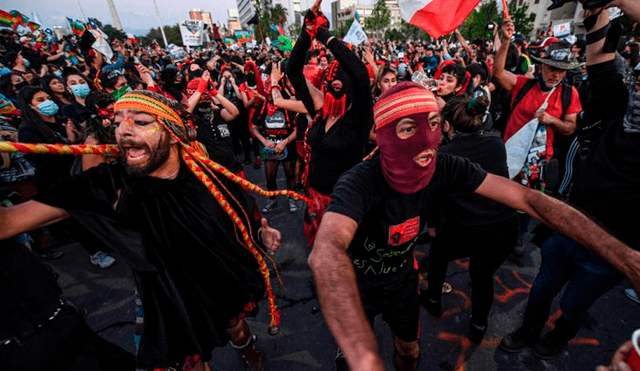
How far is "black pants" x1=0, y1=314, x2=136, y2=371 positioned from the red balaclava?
2255 millimetres

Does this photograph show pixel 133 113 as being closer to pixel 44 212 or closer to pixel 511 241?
pixel 44 212

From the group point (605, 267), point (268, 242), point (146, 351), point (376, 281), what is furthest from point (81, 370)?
point (605, 267)

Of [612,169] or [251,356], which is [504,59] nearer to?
[612,169]

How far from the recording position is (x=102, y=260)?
4387 millimetres

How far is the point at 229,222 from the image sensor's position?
2.19 metres

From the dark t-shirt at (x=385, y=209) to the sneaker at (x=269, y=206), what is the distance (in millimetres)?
3693

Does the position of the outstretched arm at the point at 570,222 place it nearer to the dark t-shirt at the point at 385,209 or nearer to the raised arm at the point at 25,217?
the dark t-shirt at the point at 385,209

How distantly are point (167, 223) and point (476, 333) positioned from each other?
2.89m

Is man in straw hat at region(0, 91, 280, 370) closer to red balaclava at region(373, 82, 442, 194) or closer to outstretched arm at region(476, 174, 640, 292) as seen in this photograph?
red balaclava at region(373, 82, 442, 194)

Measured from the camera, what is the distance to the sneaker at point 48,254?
15.2ft

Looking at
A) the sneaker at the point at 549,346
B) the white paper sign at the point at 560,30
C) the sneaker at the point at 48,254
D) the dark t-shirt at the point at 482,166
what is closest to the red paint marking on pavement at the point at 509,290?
the sneaker at the point at 549,346

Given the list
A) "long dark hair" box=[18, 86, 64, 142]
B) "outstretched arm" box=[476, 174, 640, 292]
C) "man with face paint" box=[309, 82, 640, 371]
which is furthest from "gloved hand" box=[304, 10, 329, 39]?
"long dark hair" box=[18, 86, 64, 142]

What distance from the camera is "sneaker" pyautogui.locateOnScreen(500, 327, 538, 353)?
2.74 metres

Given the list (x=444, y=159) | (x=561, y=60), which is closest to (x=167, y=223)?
(x=444, y=159)
